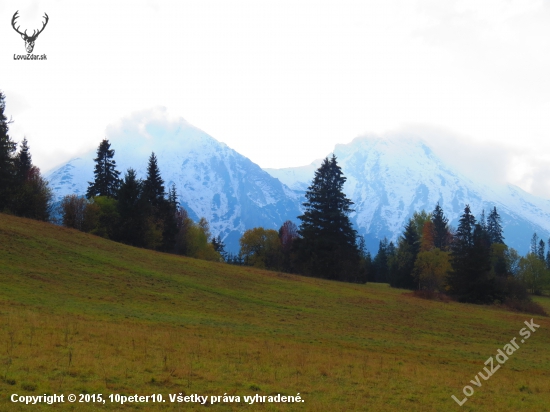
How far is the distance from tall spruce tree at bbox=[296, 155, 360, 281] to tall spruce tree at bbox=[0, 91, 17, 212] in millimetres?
41044

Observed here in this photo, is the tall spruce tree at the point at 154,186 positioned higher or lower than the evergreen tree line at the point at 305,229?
higher

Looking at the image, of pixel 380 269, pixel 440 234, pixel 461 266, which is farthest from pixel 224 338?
pixel 380 269

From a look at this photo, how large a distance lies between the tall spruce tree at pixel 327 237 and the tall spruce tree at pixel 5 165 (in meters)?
41.0

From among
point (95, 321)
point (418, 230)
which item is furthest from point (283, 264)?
point (95, 321)

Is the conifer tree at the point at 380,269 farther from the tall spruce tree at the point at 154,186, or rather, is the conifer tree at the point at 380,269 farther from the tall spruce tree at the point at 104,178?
the tall spruce tree at the point at 104,178

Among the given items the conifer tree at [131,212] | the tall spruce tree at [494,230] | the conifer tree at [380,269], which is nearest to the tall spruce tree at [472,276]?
the conifer tree at [131,212]

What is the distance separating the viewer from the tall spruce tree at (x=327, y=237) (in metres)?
71.4

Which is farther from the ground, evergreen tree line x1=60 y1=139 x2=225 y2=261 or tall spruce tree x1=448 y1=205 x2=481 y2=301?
evergreen tree line x1=60 y1=139 x2=225 y2=261

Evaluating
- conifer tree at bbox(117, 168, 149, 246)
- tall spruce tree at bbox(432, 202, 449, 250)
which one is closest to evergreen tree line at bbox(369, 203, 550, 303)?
tall spruce tree at bbox(432, 202, 449, 250)

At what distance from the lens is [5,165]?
6059 cm

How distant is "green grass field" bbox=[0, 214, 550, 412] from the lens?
1360 centimetres

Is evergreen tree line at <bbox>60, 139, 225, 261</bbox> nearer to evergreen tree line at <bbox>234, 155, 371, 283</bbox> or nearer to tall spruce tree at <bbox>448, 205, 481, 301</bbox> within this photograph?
evergreen tree line at <bbox>234, 155, 371, 283</bbox>

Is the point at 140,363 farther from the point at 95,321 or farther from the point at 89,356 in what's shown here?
the point at 95,321

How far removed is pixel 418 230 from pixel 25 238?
91.1 metres
